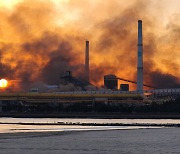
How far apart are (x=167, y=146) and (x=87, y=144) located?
8.47 metres

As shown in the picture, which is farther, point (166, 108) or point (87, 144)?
point (166, 108)

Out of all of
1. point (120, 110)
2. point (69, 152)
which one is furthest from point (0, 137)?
point (120, 110)

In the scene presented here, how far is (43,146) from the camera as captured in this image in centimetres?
5247

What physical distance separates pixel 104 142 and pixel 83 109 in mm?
130354

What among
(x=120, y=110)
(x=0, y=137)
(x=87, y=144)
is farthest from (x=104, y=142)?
(x=120, y=110)

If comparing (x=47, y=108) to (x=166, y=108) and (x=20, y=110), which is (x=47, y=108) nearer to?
(x=20, y=110)

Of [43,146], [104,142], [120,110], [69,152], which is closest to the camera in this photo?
[69,152]

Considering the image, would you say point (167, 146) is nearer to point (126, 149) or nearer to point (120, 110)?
point (126, 149)

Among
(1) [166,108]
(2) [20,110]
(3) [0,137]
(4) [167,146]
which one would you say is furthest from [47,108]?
(4) [167,146]

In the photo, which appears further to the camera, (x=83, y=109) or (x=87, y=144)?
(x=83, y=109)

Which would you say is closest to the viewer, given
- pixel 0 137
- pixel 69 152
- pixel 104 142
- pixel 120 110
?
pixel 69 152

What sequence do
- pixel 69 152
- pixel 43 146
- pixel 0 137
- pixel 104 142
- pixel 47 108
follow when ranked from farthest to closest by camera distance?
pixel 47 108 → pixel 0 137 → pixel 104 142 → pixel 43 146 → pixel 69 152

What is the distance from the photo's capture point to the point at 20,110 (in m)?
195

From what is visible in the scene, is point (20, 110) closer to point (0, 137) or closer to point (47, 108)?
point (47, 108)
